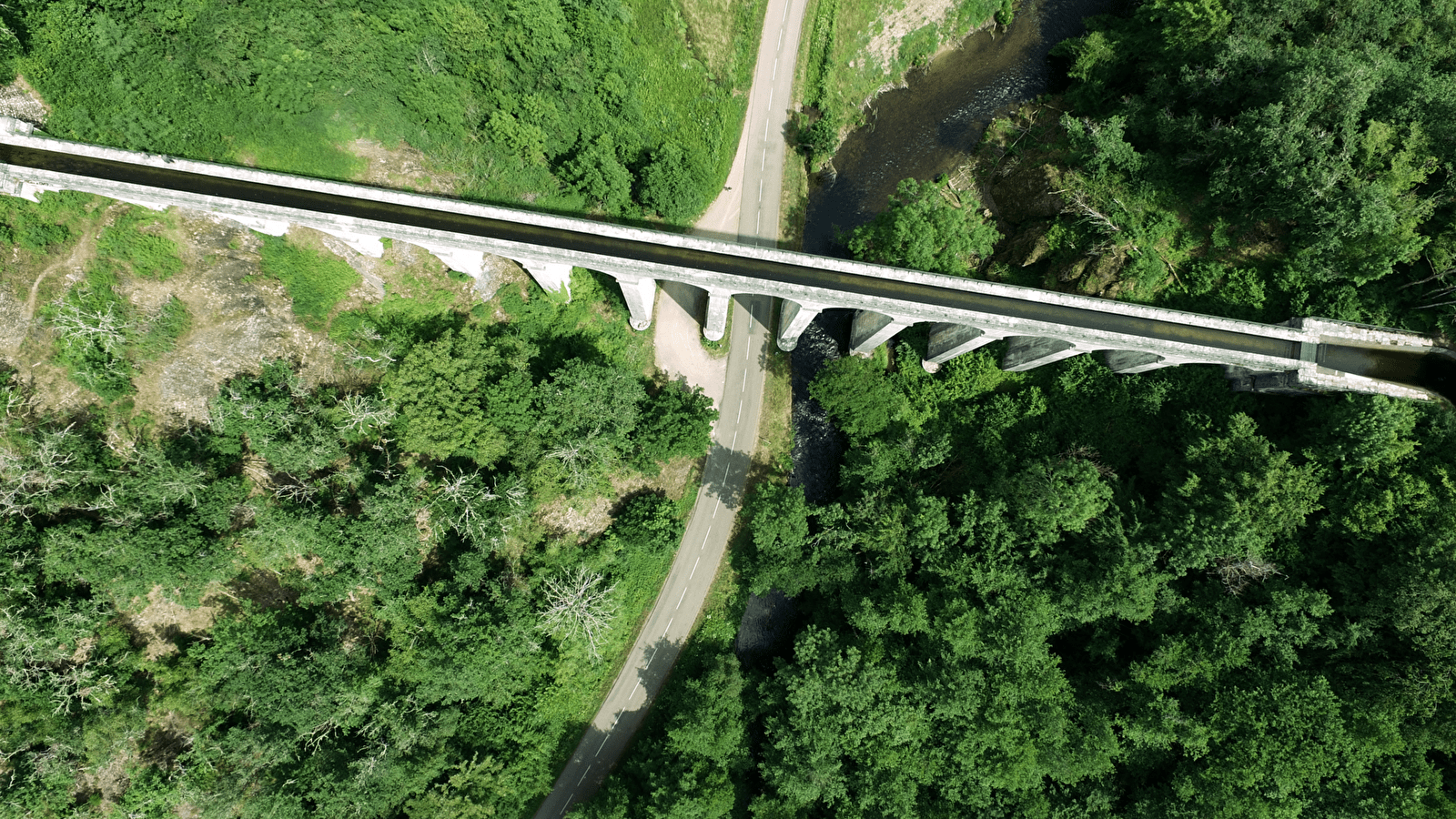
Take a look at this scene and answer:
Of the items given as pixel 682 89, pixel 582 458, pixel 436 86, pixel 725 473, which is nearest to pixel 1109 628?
pixel 725 473

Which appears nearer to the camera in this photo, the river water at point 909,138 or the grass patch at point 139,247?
the grass patch at point 139,247

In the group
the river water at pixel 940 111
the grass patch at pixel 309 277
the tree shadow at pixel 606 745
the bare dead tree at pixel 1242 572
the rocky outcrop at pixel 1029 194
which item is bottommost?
the tree shadow at pixel 606 745

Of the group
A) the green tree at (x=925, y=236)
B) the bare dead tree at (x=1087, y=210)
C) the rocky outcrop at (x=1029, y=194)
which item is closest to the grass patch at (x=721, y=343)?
the green tree at (x=925, y=236)

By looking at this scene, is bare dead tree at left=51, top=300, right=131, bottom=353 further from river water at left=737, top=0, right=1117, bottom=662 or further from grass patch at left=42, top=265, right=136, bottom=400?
river water at left=737, top=0, right=1117, bottom=662

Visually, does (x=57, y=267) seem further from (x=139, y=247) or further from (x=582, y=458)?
(x=582, y=458)

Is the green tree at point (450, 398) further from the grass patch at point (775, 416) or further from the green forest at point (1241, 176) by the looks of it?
the green forest at point (1241, 176)

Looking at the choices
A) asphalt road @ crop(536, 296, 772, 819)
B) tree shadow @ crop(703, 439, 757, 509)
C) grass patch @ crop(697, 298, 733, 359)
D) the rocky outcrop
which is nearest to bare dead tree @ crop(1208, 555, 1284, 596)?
the rocky outcrop
